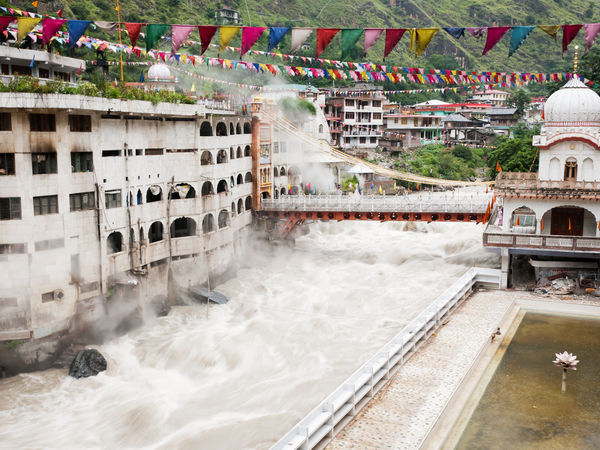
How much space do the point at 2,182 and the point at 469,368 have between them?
881 inches

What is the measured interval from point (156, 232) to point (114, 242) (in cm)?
420

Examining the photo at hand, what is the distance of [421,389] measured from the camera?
899 inches

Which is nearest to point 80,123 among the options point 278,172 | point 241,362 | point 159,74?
point 241,362

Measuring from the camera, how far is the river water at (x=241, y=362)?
24.0 m

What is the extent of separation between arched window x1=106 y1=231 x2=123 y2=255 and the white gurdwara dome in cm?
2735

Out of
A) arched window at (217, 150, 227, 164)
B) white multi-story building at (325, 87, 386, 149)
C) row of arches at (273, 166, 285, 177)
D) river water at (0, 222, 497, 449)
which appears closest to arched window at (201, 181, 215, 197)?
arched window at (217, 150, 227, 164)

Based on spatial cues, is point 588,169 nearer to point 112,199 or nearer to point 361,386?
point 361,386

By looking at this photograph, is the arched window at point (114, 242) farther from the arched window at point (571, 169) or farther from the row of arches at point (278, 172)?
the arched window at point (571, 169)

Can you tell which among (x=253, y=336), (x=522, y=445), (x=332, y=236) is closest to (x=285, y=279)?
(x=253, y=336)

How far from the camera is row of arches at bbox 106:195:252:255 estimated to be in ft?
116

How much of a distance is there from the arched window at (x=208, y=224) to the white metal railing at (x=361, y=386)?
16910 millimetres

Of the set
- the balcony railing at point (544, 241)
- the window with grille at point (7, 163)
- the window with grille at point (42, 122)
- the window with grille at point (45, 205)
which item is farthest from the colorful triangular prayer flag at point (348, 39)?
the window with grille at point (7, 163)

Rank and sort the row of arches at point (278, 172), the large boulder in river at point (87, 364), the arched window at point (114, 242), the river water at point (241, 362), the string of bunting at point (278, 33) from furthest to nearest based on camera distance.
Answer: the row of arches at point (278, 172), the arched window at point (114, 242), the large boulder in river at point (87, 364), the string of bunting at point (278, 33), the river water at point (241, 362)

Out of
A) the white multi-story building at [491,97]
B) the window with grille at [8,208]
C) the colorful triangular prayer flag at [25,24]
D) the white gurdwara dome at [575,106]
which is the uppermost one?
the white multi-story building at [491,97]
